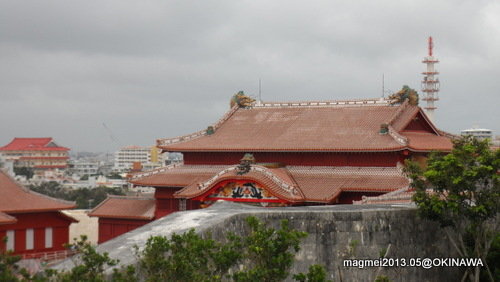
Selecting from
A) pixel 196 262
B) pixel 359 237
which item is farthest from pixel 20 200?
pixel 196 262

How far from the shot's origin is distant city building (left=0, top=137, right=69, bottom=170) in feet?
388

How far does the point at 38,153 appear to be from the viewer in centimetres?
12006

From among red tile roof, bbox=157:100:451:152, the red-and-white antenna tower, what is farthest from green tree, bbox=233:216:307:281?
the red-and-white antenna tower

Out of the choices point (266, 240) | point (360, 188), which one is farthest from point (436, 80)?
point (266, 240)

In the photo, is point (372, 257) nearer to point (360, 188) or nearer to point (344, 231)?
point (344, 231)

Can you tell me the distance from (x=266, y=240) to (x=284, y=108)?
23195 millimetres

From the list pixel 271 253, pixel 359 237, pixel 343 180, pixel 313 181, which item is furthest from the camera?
pixel 313 181

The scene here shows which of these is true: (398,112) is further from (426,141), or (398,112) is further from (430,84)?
(430,84)

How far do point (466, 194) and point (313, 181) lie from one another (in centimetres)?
1130

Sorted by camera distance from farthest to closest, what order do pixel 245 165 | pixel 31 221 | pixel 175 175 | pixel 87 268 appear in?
pixel 175 175 → pixel 31 221 → pixel 245 165 → pixel 87 268

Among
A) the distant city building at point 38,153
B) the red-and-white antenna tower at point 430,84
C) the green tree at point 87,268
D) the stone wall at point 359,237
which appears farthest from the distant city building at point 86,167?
the green tree at point 87,268

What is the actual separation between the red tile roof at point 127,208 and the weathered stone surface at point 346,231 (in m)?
14.9

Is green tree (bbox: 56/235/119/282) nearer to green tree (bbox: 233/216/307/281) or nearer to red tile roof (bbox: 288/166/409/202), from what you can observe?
green tree (bbox: 233/216/307/281)

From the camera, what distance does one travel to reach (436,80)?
272 ft
